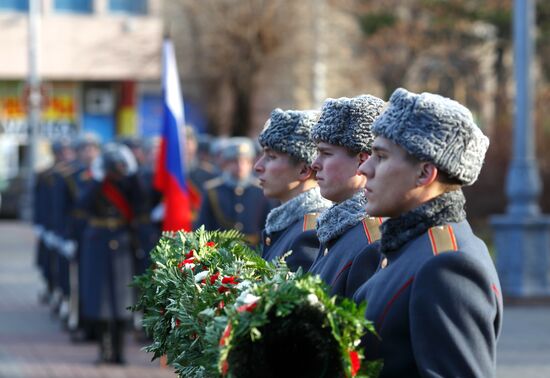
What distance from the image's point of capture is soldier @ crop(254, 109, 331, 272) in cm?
489

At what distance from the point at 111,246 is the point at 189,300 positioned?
804 centimetres

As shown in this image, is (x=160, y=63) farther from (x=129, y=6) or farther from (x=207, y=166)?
(x=207, y=166)

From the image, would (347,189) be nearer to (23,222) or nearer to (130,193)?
(130,193)

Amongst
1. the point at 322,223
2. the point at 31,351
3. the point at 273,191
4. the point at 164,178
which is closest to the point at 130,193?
the point at 164,178

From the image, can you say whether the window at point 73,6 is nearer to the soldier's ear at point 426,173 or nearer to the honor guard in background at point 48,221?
the honor guard in background at point 48,221

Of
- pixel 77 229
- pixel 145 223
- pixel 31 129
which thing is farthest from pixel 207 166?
pixel 31 129

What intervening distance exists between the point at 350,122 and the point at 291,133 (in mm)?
813

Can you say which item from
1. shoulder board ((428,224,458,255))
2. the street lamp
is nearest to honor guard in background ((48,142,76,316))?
shoulder board ((428,224,458,255))

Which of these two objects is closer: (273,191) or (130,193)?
(273,191)

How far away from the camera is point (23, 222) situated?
32875 mm

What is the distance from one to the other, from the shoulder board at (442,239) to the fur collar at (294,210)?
1.60 m

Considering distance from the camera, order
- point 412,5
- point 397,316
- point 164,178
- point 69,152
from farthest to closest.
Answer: point 412,5 → point 69,152 → point 164,178 → point 397,316

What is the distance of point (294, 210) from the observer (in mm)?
4926

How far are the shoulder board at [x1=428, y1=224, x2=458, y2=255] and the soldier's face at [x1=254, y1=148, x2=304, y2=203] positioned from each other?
1676 mm
